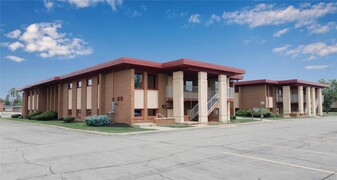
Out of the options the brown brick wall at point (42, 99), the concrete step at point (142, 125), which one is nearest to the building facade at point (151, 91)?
the concrete step at point (142, 125)

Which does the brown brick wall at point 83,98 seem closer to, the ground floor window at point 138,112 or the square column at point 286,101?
the ground floor window at point 138,112

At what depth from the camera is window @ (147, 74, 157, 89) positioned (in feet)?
88.5

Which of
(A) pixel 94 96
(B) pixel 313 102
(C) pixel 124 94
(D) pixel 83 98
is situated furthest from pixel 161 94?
(B) pixel 313 102

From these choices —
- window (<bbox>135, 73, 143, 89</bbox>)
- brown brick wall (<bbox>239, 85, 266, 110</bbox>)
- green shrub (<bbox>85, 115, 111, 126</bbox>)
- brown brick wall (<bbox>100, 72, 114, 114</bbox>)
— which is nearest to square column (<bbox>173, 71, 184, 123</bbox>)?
window (<bbox>135, 73, 143, 89</bbox>)

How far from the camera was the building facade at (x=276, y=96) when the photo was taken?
145 feet

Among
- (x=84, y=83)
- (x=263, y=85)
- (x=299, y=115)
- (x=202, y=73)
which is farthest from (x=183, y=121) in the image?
(x=299, y=115)

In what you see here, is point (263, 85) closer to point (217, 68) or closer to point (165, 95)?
point (217, 68)

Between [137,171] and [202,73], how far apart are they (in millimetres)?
20058

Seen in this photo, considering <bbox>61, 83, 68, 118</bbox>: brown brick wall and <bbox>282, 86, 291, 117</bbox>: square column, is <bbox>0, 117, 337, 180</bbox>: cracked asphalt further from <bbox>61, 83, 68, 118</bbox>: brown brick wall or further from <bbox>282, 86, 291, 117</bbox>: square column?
<bbox>282, 86, 291, 117</bbox>: square column

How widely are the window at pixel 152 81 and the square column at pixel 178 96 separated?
6.73 ft

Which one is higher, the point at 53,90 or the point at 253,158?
the point at 53,90

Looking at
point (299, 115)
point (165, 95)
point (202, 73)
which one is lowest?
point (299, 115)

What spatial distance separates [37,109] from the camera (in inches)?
1774

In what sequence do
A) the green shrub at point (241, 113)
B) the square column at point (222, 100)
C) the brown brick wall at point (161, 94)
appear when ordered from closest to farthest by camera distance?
the brown brick wall at point (161, 94) < the square column at point (222, 100) < the green shrub at point (241, 113)
